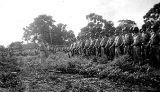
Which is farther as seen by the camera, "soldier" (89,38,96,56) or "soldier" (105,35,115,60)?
"soldier" (89,38,96,56)

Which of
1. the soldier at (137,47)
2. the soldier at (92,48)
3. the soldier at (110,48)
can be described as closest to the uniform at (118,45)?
the soldier at (110,48)

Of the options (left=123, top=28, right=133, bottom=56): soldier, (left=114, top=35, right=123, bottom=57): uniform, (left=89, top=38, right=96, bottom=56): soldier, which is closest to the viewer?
(left=123, top=28, right=133, bottom=56): soldier

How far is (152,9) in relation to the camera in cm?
1934

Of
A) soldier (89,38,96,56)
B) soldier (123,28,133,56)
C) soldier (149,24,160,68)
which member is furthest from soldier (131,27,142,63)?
soldier (89,38,96,56)

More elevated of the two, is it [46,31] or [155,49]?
[46,31]

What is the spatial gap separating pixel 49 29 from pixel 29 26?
6255 millimetres

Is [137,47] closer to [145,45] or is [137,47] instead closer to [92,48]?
[145,45]

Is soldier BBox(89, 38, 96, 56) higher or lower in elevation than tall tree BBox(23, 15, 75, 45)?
lower

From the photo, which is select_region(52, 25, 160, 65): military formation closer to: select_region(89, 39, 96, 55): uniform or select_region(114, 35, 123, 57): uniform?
select_region(114, 35, 123, 57): uniform

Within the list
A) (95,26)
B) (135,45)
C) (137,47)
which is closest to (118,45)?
(135,45)

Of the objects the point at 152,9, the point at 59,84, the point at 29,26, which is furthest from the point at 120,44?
the point at 29,26

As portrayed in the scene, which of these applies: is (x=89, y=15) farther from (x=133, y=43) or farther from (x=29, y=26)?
(x=133, y=43)

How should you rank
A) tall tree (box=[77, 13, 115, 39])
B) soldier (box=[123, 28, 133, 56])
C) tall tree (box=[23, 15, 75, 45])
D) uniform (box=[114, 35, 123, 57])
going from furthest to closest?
1. tall tree (box=[23, 15, 75, 45])
2. tall tree (box=[77, 13, 115, 39])
3. uniform (box=[114, 35, 123, 57])
4. soldier (box=[123, 28, 133, 56])

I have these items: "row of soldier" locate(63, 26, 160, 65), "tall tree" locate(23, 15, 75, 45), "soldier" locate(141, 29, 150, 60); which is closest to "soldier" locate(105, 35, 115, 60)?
"row of soldier" locate(63, 26, 160, 65)
